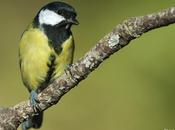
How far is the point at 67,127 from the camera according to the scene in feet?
9.90

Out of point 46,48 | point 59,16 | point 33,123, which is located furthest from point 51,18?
point 33,123

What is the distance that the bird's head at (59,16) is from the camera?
2.03 m

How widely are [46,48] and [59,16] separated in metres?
0.18

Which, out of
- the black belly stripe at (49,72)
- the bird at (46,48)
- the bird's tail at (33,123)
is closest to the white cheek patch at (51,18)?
the bird at (46,48)

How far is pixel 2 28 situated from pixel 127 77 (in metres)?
0.82

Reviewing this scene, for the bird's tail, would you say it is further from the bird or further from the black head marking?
the black head marking

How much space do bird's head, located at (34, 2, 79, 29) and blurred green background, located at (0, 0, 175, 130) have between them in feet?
3.35

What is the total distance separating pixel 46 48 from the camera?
1.93 metres

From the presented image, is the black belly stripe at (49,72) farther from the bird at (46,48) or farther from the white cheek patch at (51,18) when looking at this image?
the white cheek patch at (51,18)

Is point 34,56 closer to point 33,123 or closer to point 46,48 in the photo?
point 46,48

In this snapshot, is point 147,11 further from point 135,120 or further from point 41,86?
point 41,86

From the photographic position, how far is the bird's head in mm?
2031

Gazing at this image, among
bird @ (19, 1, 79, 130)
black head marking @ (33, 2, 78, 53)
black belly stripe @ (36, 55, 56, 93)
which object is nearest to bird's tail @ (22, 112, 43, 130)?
bird @ (19, 1, 79, 130)

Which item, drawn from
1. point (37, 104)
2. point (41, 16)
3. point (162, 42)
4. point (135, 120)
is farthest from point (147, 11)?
point (37, 104)
